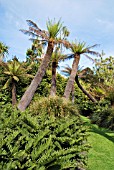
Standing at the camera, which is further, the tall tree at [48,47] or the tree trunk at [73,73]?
the tree trunk at [73,73]

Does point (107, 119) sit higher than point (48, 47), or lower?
lower

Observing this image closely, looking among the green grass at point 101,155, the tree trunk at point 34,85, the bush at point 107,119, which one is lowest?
the green grass at point 101,155

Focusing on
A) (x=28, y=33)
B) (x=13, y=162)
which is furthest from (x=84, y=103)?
(x=13, y=162)

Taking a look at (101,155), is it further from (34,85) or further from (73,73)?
(73,73)

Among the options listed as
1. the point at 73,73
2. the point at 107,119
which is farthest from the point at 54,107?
the point at 73,73

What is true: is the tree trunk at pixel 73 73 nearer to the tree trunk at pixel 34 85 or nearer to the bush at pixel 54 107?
the tree trunk at pixel 34 85

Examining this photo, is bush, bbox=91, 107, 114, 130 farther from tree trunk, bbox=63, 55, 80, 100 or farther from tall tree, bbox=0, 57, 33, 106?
tall tree, bbox=0, 57, 33, 106

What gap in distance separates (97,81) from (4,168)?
2350cm

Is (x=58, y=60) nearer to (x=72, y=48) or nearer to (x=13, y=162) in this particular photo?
(x=72, y=48)

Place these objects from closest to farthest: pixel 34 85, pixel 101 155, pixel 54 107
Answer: pixel 101 155
pixel 54 107
pixel 34 85

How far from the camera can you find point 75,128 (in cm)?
484

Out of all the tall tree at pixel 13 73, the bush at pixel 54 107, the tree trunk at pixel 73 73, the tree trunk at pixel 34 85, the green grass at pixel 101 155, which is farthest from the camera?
the tall tree at pixel 13 73

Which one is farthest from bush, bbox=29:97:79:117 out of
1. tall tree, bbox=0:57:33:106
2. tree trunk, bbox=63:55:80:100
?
tall tree, bbox=0:57:33:106

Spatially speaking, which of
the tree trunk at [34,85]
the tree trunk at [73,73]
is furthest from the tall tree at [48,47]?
the tree trunk at [73,73]
